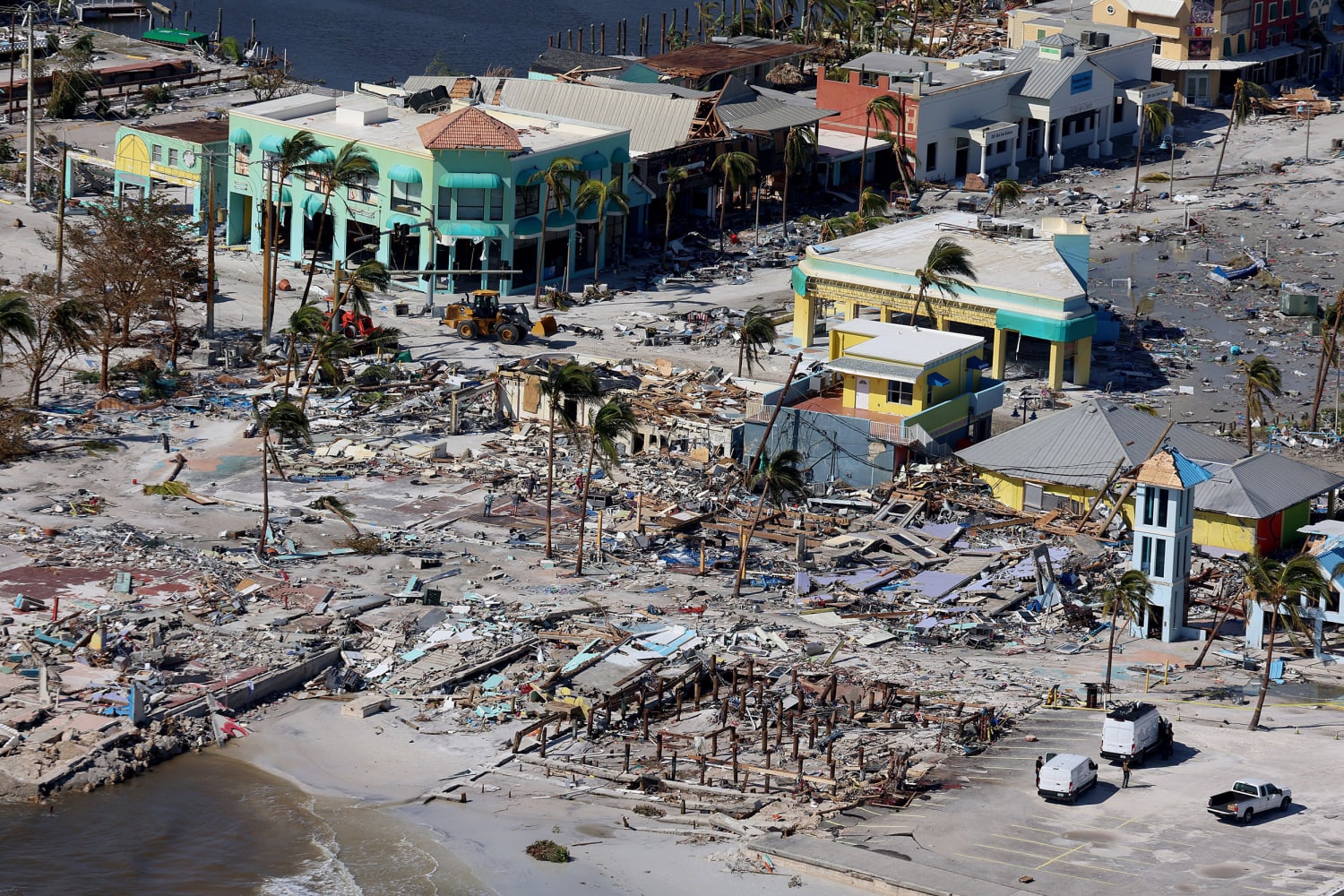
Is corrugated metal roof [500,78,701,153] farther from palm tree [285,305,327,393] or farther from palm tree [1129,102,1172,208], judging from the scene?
palm tree [285,305,327,393]

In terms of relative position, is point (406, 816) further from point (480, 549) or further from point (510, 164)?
point (510, 164)

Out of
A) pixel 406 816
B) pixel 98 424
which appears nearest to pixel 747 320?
pixel 98 424

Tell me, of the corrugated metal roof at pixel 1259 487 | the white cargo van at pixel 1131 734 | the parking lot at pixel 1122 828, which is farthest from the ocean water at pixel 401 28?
the parking lot at pixel 1122 828

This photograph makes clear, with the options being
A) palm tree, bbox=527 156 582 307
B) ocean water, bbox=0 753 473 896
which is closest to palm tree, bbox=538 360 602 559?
ocean water, bbox=0 753 473 896

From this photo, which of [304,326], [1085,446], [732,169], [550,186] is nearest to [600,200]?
[550,186]

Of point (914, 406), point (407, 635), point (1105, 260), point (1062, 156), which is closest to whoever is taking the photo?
point (407, 635)

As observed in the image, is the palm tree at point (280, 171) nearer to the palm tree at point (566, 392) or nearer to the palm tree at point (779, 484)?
the palm tree at point (566, 392)
